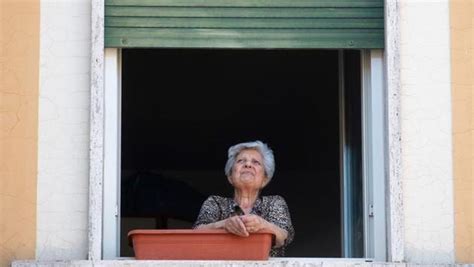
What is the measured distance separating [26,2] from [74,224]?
1086mm

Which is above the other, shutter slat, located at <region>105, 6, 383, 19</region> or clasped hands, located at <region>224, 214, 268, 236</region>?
shutter slat, located at <region>105, 6, 383, 19</region>

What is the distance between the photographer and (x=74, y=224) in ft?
23.1

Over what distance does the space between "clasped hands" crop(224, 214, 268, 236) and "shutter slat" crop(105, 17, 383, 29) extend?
0.95 meters

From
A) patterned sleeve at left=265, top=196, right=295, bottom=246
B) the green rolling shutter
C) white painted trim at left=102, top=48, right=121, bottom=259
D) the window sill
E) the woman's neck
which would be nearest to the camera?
the window sill

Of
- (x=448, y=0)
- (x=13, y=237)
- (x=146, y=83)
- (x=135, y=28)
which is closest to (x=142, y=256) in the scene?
(x=13, y=237)

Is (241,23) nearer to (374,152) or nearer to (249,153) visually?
(249,153)

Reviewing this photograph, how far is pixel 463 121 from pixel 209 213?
1.31 meters

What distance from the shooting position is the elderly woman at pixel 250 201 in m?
7.41

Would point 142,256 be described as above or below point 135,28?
below

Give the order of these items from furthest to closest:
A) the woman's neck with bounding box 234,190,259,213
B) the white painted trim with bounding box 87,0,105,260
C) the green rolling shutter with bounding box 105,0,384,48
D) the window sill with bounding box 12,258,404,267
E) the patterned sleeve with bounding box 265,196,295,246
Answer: the woman's neck with bounding box 234,190,259,213, the patterned sleeve with bounding box 265,196,295,246, the green rolling shutter with bounding box 105,0,384,48, the white painted trim with bounding box 87,0,105,260, the window sill with bounding box 12,258,404,267

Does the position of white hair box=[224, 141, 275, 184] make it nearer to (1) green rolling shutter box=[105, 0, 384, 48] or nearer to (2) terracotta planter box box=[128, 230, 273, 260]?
(1) green rolling shutter box=[105, 0, 384, 48]

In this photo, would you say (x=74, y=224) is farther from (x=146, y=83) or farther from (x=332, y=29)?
(x=146, y=83)

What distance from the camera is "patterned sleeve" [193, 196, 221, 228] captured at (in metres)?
7.43

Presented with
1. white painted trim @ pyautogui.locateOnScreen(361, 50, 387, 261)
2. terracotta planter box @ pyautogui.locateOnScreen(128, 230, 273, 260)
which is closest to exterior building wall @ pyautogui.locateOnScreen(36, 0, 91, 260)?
terracotta planter box @ pyautogui.locateOnScreen(128, 230, 273, 260)
